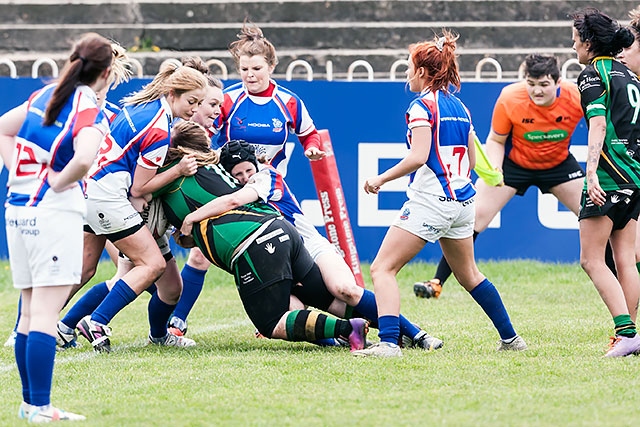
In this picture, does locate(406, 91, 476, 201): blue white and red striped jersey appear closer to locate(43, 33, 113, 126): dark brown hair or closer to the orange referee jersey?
locate(43, 33, 113, 126): dark brown hair

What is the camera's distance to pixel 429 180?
6207 millimetres

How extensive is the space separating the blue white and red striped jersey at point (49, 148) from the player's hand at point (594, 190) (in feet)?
9.05

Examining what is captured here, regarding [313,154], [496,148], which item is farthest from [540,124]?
[313,154]

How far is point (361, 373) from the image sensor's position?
5660 mm

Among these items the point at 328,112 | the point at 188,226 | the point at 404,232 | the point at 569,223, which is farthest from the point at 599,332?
the point at 328,112

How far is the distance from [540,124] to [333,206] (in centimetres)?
218

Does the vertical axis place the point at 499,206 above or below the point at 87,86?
below

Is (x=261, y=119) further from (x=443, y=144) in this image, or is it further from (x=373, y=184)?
(x=443, y=144)

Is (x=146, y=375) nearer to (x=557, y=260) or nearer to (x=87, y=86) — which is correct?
(x=87, y=86)

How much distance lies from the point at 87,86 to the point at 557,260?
7.35 metres

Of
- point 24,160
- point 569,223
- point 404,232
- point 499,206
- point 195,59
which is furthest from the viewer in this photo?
point 569,223

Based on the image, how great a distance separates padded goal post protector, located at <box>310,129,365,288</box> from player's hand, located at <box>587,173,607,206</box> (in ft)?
14.4

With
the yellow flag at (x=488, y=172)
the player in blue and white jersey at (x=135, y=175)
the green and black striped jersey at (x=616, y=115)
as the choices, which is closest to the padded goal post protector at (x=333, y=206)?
the yellow flag at (x=488, y=172)

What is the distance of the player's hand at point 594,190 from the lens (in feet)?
19.7
